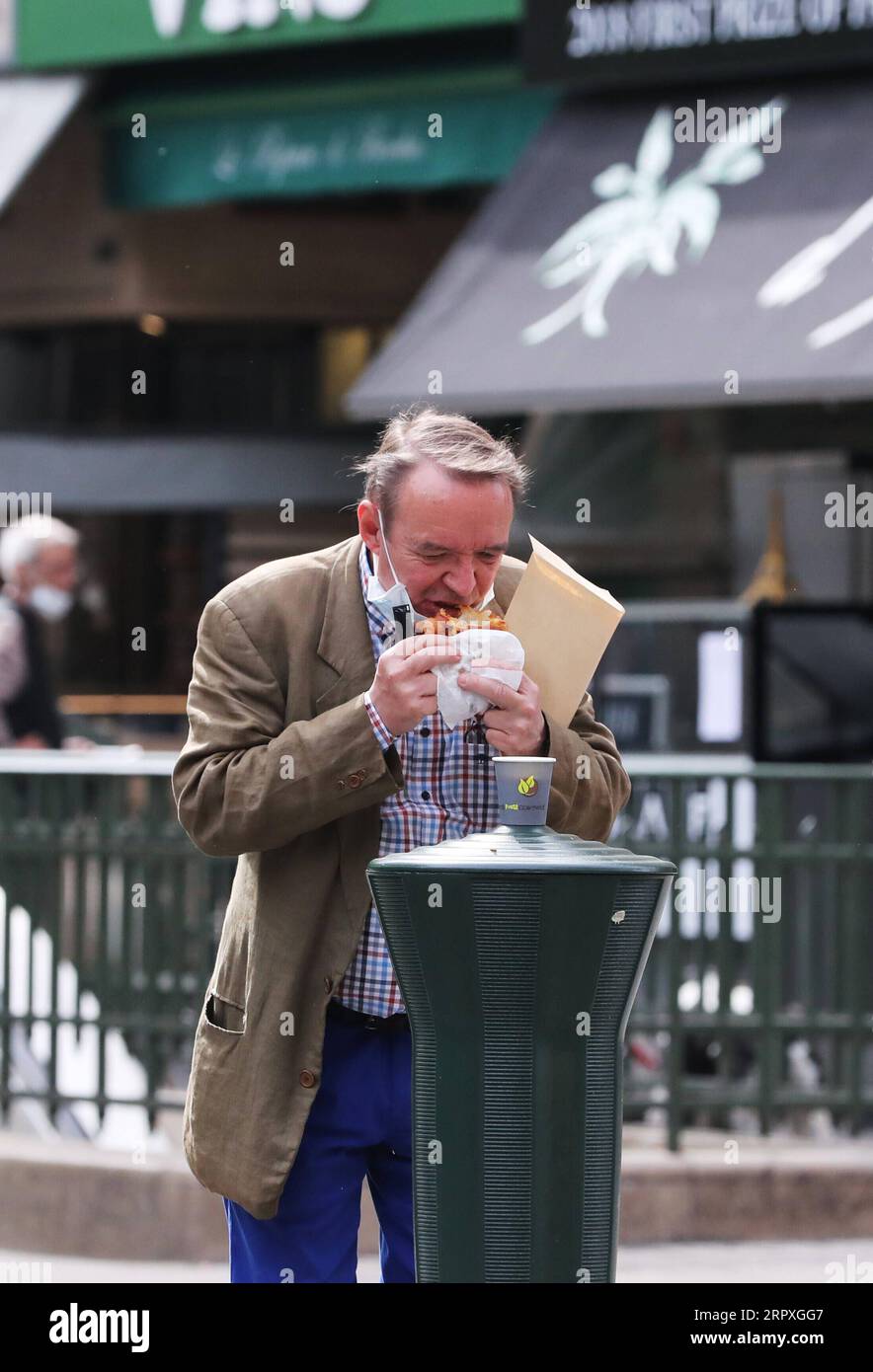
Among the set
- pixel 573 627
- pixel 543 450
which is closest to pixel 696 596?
pixel 543 450

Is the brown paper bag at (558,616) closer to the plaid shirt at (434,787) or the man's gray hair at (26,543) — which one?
the plaid shirt at (434,787)

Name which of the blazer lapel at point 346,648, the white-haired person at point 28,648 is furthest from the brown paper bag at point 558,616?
the white-haired person at point 28,648

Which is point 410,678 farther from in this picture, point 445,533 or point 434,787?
point 434,787

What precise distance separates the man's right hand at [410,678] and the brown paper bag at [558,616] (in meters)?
0.15

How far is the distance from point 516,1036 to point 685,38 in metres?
7.39

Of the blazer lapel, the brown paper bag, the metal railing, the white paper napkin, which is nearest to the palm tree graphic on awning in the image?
the metal railing

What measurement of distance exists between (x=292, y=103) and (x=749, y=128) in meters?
2.61

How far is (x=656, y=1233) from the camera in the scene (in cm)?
605

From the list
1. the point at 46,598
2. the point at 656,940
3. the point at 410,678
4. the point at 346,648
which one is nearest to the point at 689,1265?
the point at 656,940

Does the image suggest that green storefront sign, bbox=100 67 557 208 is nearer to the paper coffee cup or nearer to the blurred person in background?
the blurred person in background

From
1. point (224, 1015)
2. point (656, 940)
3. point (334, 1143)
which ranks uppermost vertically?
point (224, 1015)

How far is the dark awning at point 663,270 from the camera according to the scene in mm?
8133

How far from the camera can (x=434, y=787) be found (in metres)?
3.12
